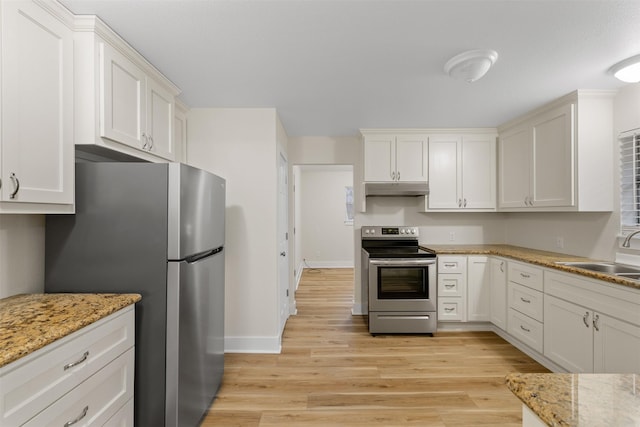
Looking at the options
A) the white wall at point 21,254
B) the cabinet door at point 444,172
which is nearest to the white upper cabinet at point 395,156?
the cabinet door at point 444,172

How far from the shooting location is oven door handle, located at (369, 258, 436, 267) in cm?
330

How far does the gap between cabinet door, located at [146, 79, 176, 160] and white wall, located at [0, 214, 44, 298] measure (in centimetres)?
79

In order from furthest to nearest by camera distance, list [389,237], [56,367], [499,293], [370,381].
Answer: [389,237], [499,293], [370,381], [56,367]

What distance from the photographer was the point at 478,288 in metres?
3.37

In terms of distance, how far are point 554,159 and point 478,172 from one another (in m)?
0.91

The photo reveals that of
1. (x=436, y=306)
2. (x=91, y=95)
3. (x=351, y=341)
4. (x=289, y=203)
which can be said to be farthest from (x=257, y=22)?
(x=436, y=306)

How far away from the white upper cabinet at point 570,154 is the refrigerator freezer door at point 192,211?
2.95 meters

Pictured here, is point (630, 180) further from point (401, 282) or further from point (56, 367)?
point (56, 367)

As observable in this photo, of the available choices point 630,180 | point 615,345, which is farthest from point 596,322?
point 630,180

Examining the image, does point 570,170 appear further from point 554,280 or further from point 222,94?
point 222,94

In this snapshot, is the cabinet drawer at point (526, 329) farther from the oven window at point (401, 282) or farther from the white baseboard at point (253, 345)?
the white baseboard at point (253, 345)

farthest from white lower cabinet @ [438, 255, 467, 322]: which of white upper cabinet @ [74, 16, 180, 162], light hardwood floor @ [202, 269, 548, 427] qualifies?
white upper cabinet @ [74, 16, 180, 162]

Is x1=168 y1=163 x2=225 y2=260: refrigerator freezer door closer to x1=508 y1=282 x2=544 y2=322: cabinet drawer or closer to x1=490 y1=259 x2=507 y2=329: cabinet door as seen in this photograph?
x1=508 y1=282 x2=544 y2=322: cabinet drawer

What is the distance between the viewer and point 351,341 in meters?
3.16
